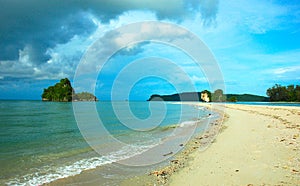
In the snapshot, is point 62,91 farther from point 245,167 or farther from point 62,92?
point 245,167

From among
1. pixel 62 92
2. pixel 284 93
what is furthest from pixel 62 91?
pixel 284 93

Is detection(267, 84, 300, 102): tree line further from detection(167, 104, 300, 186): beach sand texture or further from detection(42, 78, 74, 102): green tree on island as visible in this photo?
detection(167, 104, 300, 186): beach sand texture

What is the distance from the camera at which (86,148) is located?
12.6 meters

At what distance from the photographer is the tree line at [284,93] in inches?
4911

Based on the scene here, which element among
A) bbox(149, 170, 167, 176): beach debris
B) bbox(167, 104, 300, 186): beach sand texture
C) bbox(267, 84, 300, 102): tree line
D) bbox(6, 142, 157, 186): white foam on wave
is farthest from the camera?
bbox(267, 84, 300, 102): tree line

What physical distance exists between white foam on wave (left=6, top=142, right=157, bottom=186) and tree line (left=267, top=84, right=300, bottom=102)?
456 feet

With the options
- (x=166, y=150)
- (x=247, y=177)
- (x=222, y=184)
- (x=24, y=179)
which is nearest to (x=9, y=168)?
(x=24, y=179)

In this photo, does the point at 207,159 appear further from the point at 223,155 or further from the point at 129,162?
the point at 129,162

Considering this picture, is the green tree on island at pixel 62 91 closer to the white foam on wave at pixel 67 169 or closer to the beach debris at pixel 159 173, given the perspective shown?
the white foam on wave at pixel 67 169

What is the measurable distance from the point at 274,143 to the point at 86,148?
9.65m

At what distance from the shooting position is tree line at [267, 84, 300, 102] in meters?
125

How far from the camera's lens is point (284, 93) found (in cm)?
12850

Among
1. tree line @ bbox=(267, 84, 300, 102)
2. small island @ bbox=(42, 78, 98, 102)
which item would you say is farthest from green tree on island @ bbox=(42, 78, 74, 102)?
tree line @ bbox=(267, 84, 300, 102)

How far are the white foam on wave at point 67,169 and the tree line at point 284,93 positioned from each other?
456ft
